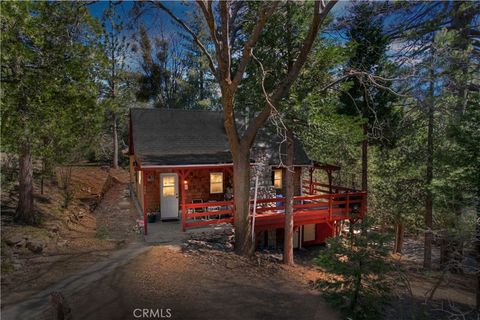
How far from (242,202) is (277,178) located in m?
6.24

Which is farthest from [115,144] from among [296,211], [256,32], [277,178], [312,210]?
[256,32]

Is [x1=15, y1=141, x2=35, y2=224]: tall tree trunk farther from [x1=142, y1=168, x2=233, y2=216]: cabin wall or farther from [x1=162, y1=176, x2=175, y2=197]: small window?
[x1=162, y1=176, x2=175, y2=197]: small window

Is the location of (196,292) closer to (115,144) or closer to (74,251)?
(74,251)

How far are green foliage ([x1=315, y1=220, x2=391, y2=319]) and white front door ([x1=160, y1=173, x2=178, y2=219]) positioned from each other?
8.31 metres

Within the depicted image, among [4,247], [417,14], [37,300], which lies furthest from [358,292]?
[417,14]

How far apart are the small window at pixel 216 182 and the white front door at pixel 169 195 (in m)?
1.78

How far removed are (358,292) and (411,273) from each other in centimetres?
924

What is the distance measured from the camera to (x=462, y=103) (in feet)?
34.8

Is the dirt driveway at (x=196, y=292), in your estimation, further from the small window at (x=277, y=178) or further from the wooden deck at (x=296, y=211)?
the small window at (x=277, y=178)

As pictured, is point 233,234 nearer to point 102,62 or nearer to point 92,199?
point 102,62

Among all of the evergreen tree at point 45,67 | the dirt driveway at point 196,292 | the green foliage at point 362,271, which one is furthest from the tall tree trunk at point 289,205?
the evergreen tree at point 45,67

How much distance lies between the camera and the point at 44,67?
7887 millimetres

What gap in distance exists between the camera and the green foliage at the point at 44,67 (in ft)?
23.5

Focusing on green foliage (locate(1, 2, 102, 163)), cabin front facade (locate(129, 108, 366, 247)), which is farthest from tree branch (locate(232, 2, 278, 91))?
cabin front facade (locate(129, 108, 366, 247))
